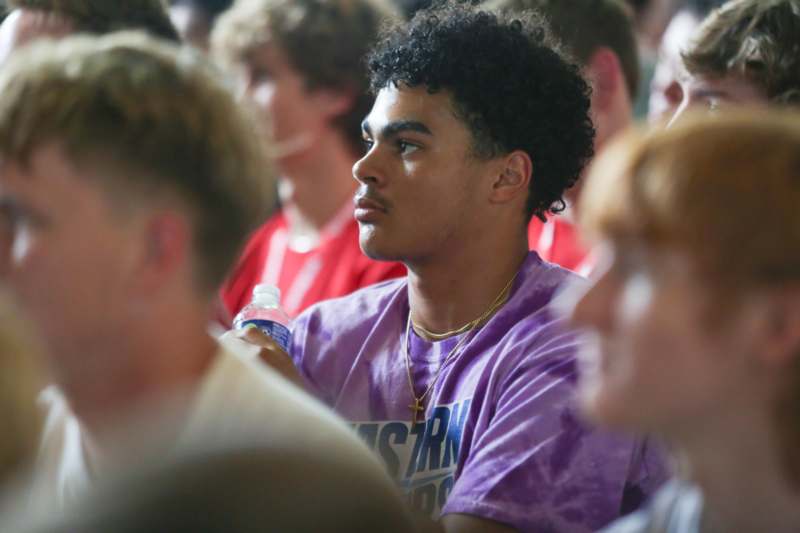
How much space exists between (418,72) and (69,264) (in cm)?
104

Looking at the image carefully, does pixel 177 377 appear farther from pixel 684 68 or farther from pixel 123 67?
pixel 684 68

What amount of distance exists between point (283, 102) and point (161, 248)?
2.01 meters

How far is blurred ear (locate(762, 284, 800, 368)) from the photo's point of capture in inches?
41.3

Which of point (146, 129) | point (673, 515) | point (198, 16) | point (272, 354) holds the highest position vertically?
point (198, 16)

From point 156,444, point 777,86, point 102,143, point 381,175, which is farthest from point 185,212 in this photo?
point 777,86

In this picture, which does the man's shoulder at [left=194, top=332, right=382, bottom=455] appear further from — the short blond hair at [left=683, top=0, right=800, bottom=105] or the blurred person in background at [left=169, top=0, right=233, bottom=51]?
the blurred person in background at [left=169, top=0, right=233, bottom=51]

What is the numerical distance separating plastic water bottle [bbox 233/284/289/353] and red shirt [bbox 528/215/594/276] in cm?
78

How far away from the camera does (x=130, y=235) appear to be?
1.21 meters

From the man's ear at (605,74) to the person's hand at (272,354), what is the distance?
133cm

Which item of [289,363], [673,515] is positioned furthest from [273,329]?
[673,515]

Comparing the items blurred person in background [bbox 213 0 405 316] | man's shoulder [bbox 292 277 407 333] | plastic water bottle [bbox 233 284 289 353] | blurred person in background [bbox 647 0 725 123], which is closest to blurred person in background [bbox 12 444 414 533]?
plastic water bottle [bbox 233 284 289 353]

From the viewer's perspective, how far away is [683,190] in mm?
1070

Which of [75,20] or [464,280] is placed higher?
[75,20]

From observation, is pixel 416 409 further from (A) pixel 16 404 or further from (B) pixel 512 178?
(A) pixel 16 404
